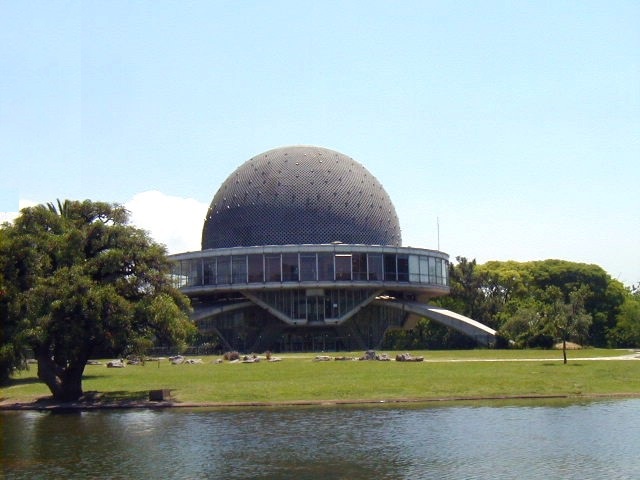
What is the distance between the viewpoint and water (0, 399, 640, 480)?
63.2 feet

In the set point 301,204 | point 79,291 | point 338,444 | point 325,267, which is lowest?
point 338,444

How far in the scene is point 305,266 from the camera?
77.4 meters

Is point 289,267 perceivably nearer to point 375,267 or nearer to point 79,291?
point 375,267

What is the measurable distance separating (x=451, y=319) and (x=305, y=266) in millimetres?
13339

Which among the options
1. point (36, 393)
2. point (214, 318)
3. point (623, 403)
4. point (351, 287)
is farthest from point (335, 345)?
point (623, 403)

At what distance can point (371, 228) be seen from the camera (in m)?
84.4

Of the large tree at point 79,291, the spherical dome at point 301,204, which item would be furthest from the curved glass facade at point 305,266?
the large tree at point 79,291

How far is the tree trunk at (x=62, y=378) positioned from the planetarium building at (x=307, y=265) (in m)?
41.5

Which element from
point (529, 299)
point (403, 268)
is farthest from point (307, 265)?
point (529, 299)

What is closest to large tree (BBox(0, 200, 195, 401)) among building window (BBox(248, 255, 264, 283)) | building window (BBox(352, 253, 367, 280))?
building window (BBox(248, 255, 264, 283))

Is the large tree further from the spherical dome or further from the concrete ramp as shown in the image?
the spherical dome

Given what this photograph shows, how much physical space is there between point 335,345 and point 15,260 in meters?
47.4

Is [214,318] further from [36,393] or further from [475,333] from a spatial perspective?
[36,393]

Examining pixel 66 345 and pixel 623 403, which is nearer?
pixel 623 403
